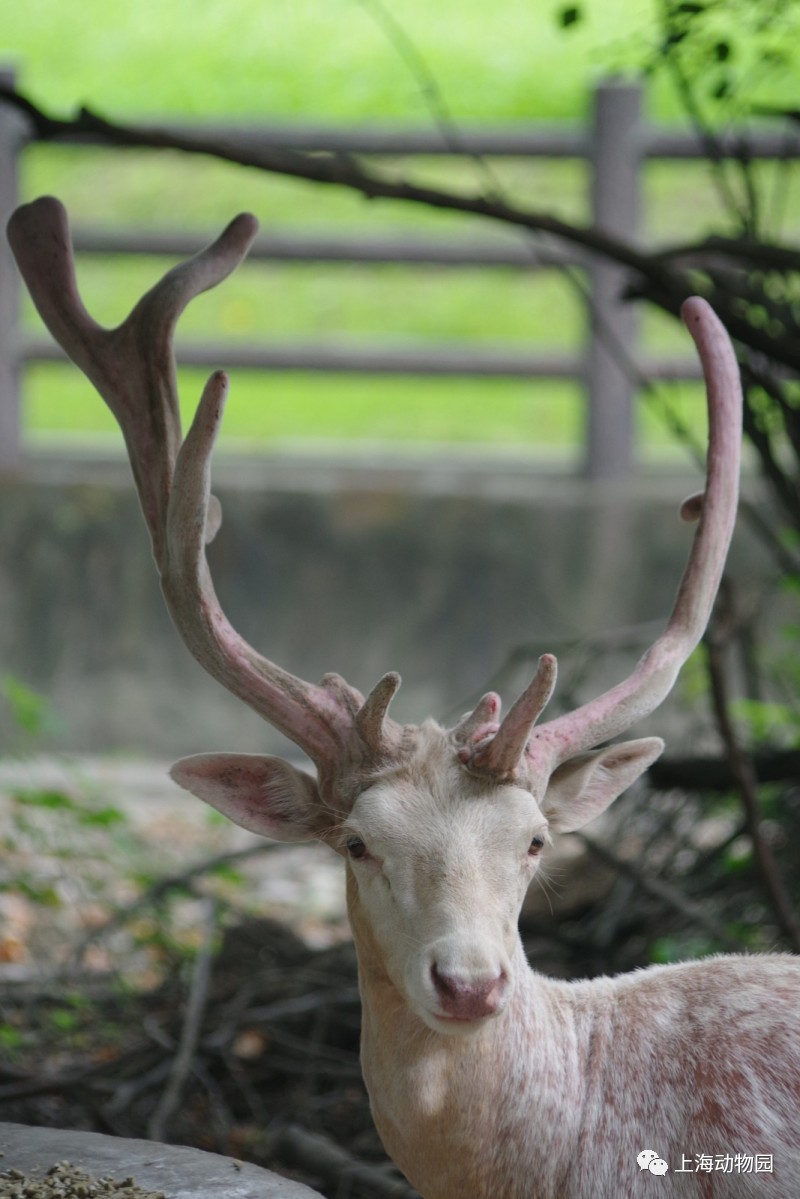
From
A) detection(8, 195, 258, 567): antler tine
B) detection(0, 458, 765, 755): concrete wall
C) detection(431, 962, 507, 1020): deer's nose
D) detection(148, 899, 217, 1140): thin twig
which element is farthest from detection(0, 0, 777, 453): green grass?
detection(431, 962, 507, 1020): deer's nose

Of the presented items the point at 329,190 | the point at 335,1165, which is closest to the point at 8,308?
the point at 329,190

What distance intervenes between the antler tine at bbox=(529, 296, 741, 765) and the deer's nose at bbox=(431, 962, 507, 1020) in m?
0.46

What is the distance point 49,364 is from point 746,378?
4.47 metres

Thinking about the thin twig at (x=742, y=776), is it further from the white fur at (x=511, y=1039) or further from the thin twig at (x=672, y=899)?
the white fur at (x=511, y=1039)

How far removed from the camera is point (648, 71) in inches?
140

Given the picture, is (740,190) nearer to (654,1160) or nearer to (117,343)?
(117,343)

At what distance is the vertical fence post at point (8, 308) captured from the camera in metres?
7.32

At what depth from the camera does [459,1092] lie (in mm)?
2338

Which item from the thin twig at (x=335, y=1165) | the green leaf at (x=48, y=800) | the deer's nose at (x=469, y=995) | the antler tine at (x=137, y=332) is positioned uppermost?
the antler tine at (x=137, y=332)

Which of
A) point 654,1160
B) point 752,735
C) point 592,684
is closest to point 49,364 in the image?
point 592,684

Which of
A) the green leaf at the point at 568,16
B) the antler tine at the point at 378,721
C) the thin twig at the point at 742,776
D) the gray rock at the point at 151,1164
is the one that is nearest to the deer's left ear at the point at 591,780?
the antler tine at the point at 378,721

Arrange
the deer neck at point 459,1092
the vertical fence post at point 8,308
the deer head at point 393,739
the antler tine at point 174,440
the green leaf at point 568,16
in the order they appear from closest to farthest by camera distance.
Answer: the deer head at point 393,739
the deer neck at point 459,1092
the antler tine at point 174,440
the green leaf at point 568,16
the vertical fence post at point 8,308

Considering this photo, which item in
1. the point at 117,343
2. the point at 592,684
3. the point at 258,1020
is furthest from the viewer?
the point at 592,684

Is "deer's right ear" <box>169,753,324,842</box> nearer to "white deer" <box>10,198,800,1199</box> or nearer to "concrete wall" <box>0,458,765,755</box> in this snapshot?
"white deer" <box>10,198,800,1199</box>
